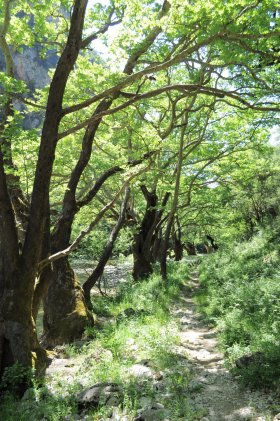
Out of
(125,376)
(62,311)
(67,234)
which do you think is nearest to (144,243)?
(67,234)

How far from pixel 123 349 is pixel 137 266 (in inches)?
449

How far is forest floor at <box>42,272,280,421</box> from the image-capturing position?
14.2 ft

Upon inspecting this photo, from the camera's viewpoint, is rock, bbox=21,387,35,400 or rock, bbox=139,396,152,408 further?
rock, bbox=21,387,35,400

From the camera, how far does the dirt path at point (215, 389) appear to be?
4.29 metres

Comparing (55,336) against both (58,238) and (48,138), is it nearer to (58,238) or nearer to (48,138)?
(58,238)

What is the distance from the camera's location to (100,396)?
4.75m

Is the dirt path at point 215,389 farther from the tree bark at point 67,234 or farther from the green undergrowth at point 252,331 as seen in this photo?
the tree bark at point 67,234

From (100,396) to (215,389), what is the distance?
162 cm

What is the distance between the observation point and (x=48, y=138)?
19.3ft

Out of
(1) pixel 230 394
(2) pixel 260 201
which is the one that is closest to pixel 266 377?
(1) pixel 230 394

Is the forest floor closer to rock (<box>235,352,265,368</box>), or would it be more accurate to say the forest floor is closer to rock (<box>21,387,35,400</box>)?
rock (<box>235,352,265,368</box>)

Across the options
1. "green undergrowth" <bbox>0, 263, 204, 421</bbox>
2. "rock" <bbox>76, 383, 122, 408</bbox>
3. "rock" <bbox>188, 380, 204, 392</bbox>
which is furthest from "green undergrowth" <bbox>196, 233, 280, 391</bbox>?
"rock" <bbox>76, 383, 122, 408</bbox>

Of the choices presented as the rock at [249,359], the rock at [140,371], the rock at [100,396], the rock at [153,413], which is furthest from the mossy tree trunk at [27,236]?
the rock at [249,359]

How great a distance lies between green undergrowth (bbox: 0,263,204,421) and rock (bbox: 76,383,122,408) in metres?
0.08
